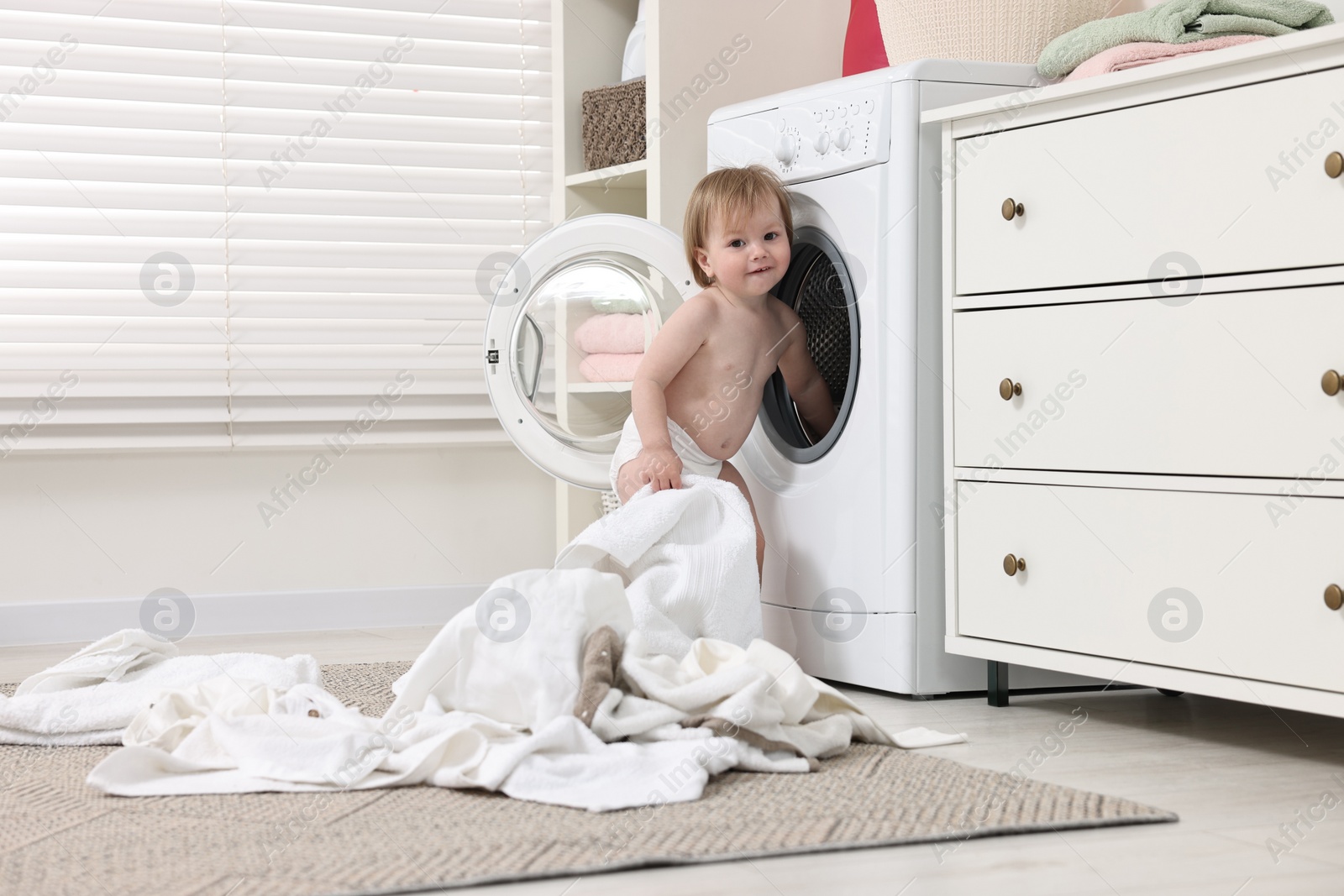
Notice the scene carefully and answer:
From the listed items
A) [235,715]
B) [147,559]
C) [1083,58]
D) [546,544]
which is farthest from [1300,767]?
[147,559]

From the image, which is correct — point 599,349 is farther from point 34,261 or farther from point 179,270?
point 34,261

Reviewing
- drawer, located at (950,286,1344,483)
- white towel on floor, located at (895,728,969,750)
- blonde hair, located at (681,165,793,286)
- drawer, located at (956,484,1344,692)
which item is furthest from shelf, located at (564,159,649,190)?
white towel on floor, located at (895,728,969,750)

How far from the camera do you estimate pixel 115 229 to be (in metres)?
2.62

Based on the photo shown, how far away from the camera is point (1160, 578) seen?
161cm

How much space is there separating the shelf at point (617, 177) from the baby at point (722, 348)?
0.57 meters

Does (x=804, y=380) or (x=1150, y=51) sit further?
(x=804, y=380)

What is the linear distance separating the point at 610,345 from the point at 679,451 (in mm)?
359

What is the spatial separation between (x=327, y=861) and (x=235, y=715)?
42 centimetres

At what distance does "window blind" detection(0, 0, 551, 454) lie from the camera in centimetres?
259

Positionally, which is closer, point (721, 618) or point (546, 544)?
point (721, 618)

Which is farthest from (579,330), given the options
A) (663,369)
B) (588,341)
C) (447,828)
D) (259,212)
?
(447,828)

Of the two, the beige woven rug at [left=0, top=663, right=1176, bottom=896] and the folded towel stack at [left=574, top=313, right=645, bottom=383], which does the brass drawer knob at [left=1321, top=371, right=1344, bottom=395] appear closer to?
the beige woven rug at [left=0, top=663, right=1176, bottom=896]

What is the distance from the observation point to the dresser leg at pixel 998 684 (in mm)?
1894

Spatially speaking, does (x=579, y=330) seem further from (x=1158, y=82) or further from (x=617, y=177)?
(x=1158, y=82)
